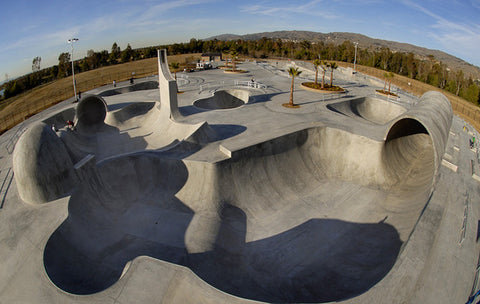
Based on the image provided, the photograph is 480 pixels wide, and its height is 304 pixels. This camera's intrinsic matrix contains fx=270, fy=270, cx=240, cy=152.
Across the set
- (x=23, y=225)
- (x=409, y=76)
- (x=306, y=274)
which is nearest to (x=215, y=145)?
(x=306, y=274)

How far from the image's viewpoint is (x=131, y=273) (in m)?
9.59

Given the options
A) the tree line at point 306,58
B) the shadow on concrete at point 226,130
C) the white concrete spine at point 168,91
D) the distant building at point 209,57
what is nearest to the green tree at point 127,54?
the tree line at point 306,58

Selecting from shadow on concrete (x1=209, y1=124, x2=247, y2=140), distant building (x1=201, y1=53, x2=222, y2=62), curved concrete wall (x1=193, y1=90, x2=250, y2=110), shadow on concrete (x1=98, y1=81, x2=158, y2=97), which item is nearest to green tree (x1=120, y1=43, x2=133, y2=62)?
distant building (x1=201, y1=53, x2=222, y2=62)

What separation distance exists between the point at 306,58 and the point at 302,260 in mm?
79680

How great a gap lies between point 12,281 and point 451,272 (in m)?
15.8

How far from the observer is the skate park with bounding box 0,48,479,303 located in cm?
981

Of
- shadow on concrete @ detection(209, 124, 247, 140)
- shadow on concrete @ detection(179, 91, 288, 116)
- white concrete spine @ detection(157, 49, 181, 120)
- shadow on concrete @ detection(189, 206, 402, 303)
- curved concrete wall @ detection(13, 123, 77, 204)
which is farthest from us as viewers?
shadow on concrete @ detection(179, 91, 288, 116)

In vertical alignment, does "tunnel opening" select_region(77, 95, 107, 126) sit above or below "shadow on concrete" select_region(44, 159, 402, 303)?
above

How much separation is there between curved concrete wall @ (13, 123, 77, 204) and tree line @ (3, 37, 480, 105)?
147ft

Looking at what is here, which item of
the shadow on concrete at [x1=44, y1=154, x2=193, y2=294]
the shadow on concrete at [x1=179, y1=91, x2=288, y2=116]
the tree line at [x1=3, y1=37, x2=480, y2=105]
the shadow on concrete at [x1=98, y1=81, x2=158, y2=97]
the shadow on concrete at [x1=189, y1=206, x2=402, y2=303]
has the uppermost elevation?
the tree line at [x1=3, y1=37, x2=480, y2=105]

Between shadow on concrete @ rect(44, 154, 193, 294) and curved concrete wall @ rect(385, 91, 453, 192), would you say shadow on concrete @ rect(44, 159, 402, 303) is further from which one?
curved concrete wall @ rect(385, 91, 453, 192)

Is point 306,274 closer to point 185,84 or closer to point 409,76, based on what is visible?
point 185,84

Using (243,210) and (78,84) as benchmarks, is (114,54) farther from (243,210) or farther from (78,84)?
(243,210)

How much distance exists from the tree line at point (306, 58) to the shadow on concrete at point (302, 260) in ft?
145
